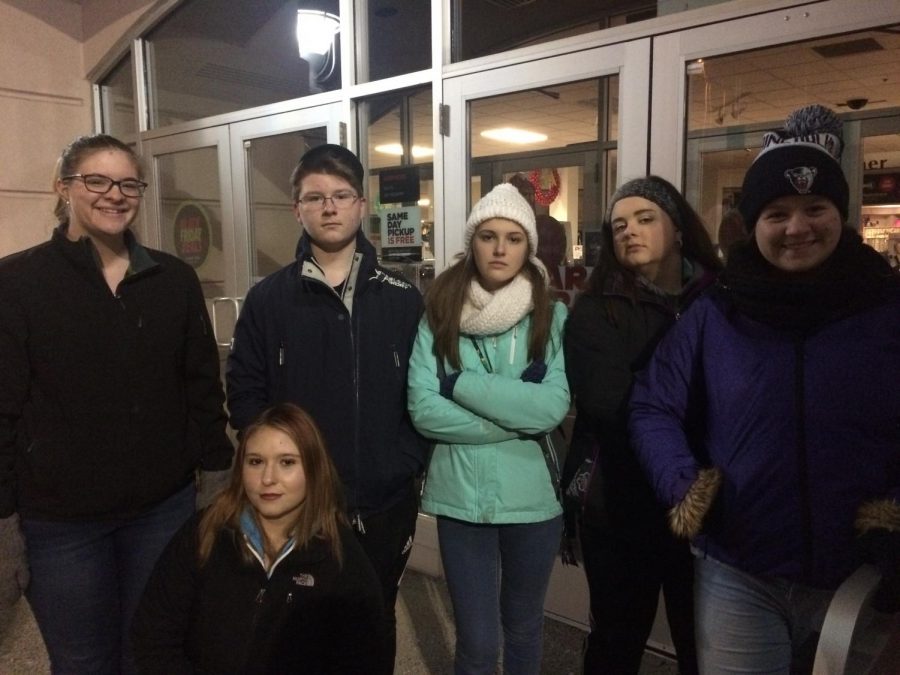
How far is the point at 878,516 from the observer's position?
4.04 feet

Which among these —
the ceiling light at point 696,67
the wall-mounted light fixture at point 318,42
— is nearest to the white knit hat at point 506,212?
the ceiling light at point 696,67

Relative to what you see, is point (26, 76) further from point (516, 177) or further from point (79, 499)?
point (79, 499)

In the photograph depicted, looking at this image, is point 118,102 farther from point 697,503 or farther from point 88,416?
point 697,503

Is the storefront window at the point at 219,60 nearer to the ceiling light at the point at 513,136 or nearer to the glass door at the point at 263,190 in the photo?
the glass door at the point at 263,190

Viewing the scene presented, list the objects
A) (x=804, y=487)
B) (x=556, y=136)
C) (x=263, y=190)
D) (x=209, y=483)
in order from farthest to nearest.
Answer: (x=263, y=190) < (x=556, y=136) < (x=209, y=483) < (x=804, y=487)

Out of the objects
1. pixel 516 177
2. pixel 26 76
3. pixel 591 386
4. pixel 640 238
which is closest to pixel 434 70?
pixel 516 177

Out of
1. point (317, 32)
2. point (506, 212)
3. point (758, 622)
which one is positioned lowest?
point (758, 622)

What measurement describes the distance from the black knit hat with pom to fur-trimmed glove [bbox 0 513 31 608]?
6.44 ft

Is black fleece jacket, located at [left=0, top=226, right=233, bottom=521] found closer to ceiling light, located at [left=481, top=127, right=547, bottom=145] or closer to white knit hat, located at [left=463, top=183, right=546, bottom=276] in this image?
white knit hat, located at [left=463, top=183, right=546, bottom=276]

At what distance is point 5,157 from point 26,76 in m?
0.60

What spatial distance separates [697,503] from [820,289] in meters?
0.50

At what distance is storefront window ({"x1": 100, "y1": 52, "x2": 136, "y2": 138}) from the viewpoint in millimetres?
4914

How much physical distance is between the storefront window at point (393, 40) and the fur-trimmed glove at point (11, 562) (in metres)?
2.69

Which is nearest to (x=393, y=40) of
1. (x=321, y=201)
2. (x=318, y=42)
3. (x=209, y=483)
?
(x=318, y=42)
